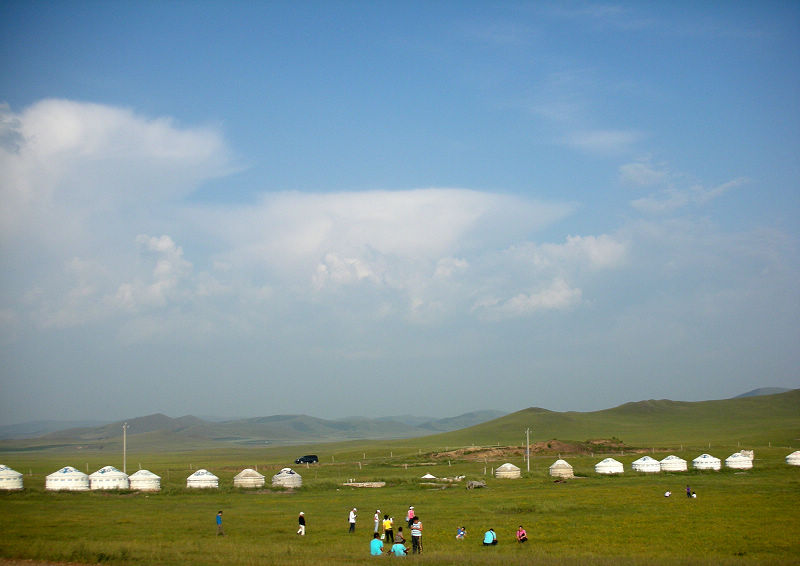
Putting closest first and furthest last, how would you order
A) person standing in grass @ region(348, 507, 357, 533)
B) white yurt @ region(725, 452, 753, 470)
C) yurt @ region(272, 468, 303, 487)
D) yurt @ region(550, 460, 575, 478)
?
person standing in grass @ region(348, 507, 357, 533), yurt @ region(272, 468, 303, 487), yurt @ region(550, 460, 575, 478), white yurt @ region(725, 452, 753, 470)

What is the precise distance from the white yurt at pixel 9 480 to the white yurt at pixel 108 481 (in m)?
6.04

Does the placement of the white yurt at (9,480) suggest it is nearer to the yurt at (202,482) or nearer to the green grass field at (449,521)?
the green grass field at (449,521)

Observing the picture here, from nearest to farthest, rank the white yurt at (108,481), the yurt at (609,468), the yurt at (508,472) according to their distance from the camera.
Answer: the white yurt at (108,481)
the yurt at (508,472)
the yurt at (609,468)

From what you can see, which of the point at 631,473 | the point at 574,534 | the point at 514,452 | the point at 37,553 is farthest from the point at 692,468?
the point at 37,553

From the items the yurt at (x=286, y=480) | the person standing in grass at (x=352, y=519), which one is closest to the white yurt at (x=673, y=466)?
the yurt at (x=286, y=480)

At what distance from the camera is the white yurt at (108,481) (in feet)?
233

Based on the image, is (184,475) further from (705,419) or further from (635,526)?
(705,419)

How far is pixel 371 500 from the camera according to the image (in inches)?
2398

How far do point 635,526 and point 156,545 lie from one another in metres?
25.4

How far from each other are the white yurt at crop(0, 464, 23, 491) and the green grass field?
1.22 meters

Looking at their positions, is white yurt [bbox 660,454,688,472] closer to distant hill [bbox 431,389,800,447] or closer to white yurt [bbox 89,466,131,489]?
distant hill [bbox 431,389,800,447]

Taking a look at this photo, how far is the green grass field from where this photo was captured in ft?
109

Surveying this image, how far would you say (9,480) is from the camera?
68.1 meters

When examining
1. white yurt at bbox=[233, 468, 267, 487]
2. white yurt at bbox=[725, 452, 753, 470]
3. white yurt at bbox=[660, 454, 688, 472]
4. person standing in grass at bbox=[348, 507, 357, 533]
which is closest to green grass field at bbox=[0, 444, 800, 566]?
person standing in grass at bbox=[348, 507, 357, 533]
